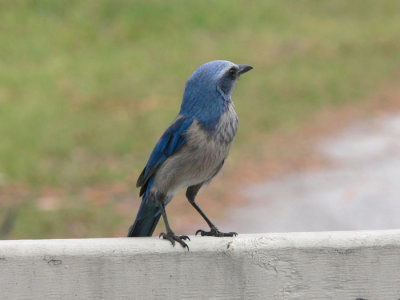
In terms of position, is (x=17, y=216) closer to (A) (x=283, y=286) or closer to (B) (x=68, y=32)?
(A) (x=283, y=286)

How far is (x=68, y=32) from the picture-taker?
14930 millimetres

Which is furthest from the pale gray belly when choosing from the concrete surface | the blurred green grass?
the concrete surface

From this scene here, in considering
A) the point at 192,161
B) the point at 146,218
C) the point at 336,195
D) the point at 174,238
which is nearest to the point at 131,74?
the point at 336,195

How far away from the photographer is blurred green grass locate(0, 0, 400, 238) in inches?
351

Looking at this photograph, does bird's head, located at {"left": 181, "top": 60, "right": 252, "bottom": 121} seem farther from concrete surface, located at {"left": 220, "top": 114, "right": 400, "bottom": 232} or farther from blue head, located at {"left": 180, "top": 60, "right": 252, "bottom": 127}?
concrete surface, located at {"left": 220, "top": 114, "right": 400, "bottom": 232}

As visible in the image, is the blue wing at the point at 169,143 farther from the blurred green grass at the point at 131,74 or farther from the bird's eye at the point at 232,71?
the blurred green grass at the point at 131,74

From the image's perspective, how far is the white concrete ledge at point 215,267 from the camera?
3.53 meters

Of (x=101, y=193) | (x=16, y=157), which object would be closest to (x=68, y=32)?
(x=16, y=157)

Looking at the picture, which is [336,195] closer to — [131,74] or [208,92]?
[208,92]

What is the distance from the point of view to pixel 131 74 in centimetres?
1306

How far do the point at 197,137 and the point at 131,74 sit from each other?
911 cm

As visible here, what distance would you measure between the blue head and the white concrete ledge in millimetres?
710

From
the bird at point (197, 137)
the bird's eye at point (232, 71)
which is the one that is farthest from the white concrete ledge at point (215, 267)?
the bird's eye at point (232, 71)

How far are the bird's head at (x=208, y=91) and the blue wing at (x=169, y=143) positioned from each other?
0.20 feet
